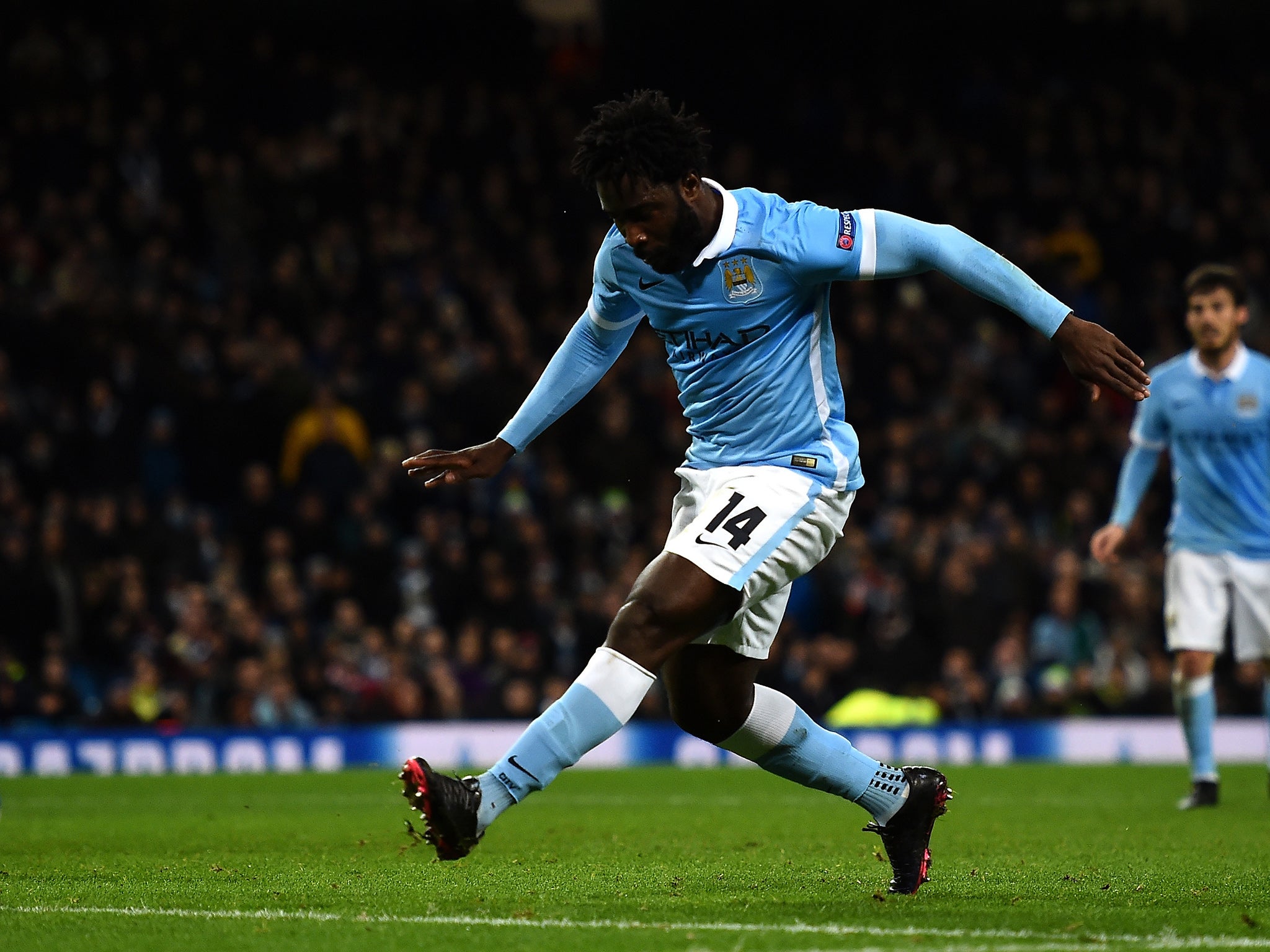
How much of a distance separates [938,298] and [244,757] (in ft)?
29.8

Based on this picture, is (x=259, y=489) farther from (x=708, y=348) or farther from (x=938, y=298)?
(x=708, y=348)

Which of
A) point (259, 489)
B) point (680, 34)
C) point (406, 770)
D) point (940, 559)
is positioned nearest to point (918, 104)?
point (680, 34)

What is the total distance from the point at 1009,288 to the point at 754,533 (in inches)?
38.2

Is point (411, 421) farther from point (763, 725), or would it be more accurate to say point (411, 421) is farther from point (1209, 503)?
point (763, 725)

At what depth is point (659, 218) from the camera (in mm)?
5105

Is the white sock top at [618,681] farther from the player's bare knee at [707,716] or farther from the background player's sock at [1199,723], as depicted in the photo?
the background player's sock at [1199,723]

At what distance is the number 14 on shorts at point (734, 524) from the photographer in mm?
5059

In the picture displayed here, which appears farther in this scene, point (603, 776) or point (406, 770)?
point (603, 776)

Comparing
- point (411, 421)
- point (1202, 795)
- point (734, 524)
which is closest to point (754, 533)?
point (734, 524)

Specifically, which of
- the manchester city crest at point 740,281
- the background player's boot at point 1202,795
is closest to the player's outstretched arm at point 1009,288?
the manchester city crest at point 740,281

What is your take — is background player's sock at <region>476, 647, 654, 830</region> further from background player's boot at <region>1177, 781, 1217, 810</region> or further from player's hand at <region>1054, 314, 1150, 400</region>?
Answer: background player's boot at <region>1177, 781, 1217, 810</region>

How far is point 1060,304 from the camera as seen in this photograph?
197 inches

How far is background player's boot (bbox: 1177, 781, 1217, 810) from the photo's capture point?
30.1 ft

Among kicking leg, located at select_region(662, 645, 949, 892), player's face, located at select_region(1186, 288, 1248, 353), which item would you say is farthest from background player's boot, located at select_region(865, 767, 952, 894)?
player's face, located at select_region(1186, 288, 1248, 353)
